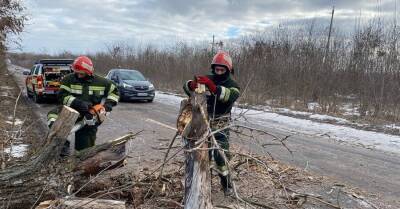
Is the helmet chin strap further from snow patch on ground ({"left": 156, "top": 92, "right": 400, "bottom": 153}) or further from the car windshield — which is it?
the car windshield

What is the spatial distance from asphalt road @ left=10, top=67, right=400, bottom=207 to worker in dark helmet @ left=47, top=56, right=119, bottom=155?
1.16 meters

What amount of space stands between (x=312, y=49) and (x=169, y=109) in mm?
8231

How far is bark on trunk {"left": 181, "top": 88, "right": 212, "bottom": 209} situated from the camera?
3680 mm

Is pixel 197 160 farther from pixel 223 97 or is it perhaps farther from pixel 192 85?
pixel 223 97

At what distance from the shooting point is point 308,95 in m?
18.5

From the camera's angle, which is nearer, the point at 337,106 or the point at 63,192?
the point at 63,192

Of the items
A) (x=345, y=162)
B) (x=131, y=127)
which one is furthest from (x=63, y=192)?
(x=131, y=127)

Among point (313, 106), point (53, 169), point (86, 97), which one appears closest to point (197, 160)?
point (53, 169)

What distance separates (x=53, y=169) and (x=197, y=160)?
1.64 meters

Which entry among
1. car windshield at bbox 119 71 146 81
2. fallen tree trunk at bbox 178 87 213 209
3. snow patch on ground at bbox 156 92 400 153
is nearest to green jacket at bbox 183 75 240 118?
fallen tree trunk at bbox 178 87 213 209

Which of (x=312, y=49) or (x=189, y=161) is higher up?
(x=312, y=49)

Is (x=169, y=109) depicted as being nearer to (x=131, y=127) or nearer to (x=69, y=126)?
(x=131, y=127)

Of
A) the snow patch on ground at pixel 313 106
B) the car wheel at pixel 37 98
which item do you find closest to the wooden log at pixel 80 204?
the car wheel at pixel 37 98

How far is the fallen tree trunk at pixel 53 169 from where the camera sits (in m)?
4.09
